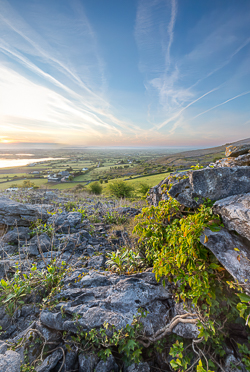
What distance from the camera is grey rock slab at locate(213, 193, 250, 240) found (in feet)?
9.29

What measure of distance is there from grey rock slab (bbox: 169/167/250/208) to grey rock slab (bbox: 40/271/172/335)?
2.49 metres

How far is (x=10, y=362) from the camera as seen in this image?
2.88 meters

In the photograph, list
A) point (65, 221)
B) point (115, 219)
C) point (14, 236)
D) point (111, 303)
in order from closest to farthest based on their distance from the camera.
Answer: point (111, 303) → point (14, 236) → point (65, 221) → point (115, 219)

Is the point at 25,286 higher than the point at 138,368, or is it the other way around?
the point at 25,286

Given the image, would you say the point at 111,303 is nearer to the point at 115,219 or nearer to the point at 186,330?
the point at 186,330

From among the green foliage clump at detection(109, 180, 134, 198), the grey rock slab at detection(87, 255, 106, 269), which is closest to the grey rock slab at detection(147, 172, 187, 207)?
the grey rock slab at detection(87, 255, 106, 269)

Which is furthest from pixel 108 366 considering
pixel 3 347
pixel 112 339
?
pixel 3 347

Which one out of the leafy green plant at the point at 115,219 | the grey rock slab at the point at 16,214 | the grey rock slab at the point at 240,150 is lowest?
the leafy green plant at the point at 115,219

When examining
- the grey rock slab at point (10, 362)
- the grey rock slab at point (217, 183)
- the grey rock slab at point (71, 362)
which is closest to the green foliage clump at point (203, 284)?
the grey rock slab at point (217, 183)

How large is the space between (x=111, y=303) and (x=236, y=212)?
3462 mm

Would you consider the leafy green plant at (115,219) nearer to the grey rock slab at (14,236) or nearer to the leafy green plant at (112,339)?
the grey rock slab at (14,236)

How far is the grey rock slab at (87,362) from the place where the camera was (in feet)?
10.5

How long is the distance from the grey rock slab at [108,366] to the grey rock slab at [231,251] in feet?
9.96

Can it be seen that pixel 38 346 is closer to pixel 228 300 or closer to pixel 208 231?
pixel 228 300
